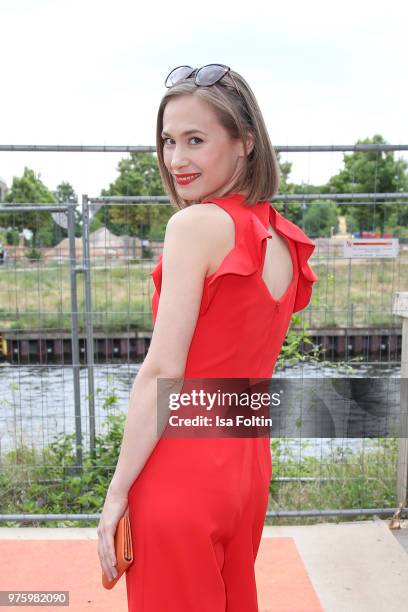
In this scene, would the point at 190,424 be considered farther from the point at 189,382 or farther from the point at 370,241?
the point at 370,241

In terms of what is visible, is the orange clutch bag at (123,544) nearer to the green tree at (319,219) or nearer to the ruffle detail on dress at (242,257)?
the ruffle detail on dress at (242,257)

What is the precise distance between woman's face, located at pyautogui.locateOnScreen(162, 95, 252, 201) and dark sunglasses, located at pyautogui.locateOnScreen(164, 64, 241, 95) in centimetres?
4

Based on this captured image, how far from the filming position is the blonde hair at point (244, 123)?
50.5 inches

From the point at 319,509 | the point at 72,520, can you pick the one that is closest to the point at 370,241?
the point at 319,509

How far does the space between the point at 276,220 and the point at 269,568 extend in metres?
2.05

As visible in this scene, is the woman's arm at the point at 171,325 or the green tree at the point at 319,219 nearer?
the woman's arm at the point at 171,325

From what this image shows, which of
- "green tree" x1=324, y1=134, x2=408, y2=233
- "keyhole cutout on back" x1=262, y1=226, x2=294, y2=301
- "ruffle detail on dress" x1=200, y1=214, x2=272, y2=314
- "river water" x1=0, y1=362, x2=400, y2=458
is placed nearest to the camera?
"ruffle detail on dress" x1=200, y1=214, x2=272, y2=314

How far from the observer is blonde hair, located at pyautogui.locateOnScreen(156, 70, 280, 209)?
1283mm

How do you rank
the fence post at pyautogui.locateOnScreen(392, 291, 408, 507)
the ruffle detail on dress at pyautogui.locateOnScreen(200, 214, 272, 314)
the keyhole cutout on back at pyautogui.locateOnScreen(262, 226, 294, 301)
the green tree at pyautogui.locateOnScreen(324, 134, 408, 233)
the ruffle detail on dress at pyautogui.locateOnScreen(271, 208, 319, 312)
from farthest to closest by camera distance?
the green tree at pyautogui.locateOnScreen(324, 134, 408, 233), the fence post at pyautogui.locateOnScreen(392, 291, 408, 507), the ruffle detail on dress at pyautogui.locateOnScreen(271, 208, 319, 312), the keyhole cutout on back at pyautogui.locateOnScreen(262, 226, 294, 301), the ruffle detail on dress at pyautogui.locateOnScreen(200, 214, 272, 314)

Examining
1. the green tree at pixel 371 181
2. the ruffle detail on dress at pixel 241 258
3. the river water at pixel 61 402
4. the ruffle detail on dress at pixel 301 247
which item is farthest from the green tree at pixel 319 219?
the ruffle detail on dress at pixel 241 258

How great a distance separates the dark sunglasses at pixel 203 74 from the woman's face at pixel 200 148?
4 centimetres

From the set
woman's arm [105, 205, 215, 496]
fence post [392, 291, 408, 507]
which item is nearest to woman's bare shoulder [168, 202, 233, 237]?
woman's arm [105, 205, 215, 496]

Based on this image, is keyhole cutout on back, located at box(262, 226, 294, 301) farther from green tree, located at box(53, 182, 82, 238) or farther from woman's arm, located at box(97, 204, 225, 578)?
green tree, located at box(53, 182, 82, 238)

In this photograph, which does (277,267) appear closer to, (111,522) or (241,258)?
(241,258)
